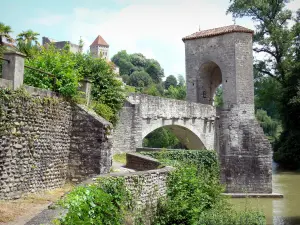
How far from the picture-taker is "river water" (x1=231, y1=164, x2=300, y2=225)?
1494cm

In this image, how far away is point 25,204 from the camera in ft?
24.0

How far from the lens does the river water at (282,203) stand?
49.0 feet

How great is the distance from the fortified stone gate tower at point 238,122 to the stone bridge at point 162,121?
36.6 inches

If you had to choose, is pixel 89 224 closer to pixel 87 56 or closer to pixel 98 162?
pixel 98 162

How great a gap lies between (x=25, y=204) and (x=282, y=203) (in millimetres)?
14023

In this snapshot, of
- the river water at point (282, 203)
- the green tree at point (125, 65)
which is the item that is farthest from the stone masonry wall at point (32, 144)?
the green tree at point (125, 65)

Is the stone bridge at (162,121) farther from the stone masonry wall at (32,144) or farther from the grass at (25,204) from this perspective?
the grass at (25,204)

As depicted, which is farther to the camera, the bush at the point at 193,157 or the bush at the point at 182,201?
the bush at the point at 193,157

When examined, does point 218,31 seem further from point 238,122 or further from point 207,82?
point 238,122

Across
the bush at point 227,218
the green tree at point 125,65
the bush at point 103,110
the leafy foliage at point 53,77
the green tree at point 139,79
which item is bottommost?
the bush at point 227,218

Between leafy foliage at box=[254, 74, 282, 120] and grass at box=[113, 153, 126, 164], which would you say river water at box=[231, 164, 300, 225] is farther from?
leafy foliage at box=[254, 74, 282, 120]

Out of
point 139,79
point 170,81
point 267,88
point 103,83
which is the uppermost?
point 170,81

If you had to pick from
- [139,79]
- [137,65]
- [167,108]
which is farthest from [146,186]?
[137,65]

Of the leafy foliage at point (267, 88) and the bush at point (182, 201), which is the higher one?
the leafy foliage at point (267, 88)
